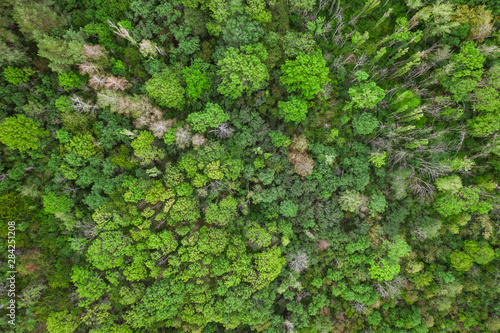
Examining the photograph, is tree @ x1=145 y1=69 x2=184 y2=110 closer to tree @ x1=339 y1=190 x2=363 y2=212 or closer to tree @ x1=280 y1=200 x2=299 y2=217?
tree @ x1=280 y1=200 x2=299 y2=217

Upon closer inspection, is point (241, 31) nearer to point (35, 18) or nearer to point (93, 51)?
point (93, 51)

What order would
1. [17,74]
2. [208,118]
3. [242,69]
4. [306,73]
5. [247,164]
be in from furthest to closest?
[247,164], [208,118], [306,73], [242,69], [17,74]

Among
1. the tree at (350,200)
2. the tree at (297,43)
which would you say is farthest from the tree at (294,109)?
the tree at (350,200)

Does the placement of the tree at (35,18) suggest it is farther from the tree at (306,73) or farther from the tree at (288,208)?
the tree at (288,208)

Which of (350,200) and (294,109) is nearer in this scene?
(294,109)

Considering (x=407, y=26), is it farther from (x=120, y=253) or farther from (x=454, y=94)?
(x=120, y=253)

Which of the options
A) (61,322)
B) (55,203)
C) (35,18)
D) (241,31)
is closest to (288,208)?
(241,31)
